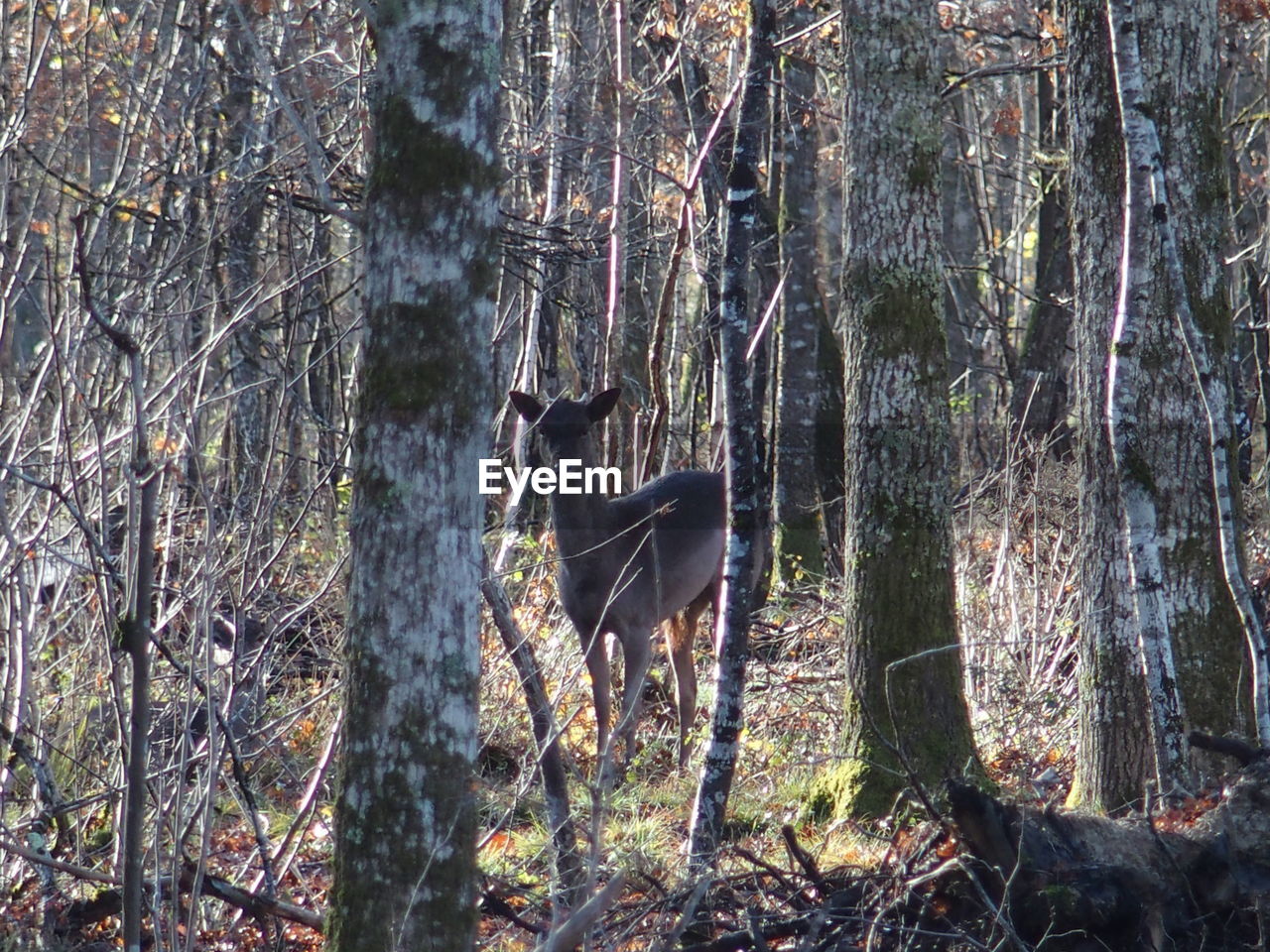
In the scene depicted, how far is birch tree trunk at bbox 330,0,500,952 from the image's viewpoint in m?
3.96

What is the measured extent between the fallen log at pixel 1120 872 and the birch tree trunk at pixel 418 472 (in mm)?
1744

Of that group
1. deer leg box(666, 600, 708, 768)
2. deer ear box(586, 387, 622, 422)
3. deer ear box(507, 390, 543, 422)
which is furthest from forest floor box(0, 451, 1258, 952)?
deer ear box(586, 387, 622, 422)

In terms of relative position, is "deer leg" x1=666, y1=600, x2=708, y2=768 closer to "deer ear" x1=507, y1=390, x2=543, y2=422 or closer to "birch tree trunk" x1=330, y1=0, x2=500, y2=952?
"deer ear" x1=507, y1=390, x2=543, y2=422

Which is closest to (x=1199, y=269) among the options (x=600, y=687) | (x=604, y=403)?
(x=604, y=403)

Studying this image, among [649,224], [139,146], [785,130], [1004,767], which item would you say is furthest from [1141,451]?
[785,130]

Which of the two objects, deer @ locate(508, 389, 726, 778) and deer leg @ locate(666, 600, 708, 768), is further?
deer leg @ locate(666, 600, 708, 768)

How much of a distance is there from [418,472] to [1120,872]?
274cm

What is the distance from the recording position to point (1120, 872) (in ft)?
15.4

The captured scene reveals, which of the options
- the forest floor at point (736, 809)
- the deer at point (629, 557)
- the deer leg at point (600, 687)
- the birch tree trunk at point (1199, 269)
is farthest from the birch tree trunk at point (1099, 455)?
the deer leg at point (600, 687)

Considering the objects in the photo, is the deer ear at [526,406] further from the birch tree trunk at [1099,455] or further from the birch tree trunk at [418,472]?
the birch tree trunk at [418,472]

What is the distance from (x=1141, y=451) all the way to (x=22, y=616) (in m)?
4.74

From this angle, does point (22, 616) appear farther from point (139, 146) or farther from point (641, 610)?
point (641, 610)

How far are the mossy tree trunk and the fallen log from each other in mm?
1933

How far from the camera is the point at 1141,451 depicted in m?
6.02
